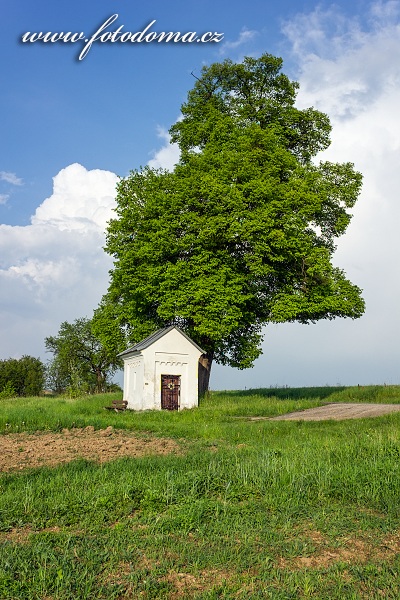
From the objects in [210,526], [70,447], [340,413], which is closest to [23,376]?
[340,413]

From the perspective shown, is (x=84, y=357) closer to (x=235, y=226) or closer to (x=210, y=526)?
(x=235, y=226)

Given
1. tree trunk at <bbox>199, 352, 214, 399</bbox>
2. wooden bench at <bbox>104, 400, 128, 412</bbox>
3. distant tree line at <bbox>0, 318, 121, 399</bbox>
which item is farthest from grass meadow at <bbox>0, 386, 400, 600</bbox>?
distant tree line at <bbox>0, 318, 121, 399</bbox>

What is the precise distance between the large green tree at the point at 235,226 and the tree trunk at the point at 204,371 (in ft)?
0.50

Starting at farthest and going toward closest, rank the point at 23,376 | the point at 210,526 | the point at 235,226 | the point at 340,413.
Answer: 1. the point at 23,376
2. the point at 235,226
3. the point at 340,413
4. the point at 210,526

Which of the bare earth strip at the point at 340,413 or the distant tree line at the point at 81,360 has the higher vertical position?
the distant tree line at the point at 81,360

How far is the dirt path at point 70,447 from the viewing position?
46.1 feet

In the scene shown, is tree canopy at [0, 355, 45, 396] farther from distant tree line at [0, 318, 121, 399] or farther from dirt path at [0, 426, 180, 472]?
dirt path at [0, 426, 180, 472]

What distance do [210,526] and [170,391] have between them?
81.3ft

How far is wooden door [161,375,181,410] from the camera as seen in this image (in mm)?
32931

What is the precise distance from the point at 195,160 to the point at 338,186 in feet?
28.1

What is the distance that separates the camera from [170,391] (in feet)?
109

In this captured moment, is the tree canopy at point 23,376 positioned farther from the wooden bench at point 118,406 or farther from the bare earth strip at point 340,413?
the bare earth strip at point 340,413

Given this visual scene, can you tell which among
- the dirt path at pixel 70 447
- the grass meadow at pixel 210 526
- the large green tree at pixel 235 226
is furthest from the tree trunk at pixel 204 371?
the grass meadow at pixel 210 526

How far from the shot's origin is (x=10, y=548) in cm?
763
